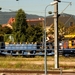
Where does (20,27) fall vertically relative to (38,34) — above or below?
above

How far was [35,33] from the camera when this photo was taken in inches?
2411

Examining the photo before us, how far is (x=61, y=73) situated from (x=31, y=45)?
1929cm

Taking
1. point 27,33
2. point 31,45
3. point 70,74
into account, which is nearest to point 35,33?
point 27,33

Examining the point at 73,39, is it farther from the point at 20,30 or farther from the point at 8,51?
the point at 20,30

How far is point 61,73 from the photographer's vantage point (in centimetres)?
1967

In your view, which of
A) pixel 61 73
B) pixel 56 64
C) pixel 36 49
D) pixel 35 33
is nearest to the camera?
pixel 61 73

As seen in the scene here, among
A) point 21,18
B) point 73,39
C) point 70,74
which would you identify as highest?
point 21,18

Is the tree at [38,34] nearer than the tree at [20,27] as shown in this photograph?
Yes

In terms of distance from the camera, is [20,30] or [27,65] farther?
[20,30]

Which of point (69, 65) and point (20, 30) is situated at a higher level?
point (20, 30)

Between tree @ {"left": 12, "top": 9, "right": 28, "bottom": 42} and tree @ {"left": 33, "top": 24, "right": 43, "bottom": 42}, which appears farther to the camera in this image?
tree @ {"left": 12, "top": 9, "right": 28, "bottom": 42}

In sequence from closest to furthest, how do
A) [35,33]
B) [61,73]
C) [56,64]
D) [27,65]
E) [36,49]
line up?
1. [61,73]
2. [56,64]
3. [27,65]
4. [36,49]
5. [35,33]

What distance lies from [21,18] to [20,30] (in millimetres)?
2813

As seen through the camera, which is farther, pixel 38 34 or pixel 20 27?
pixel 20 27
